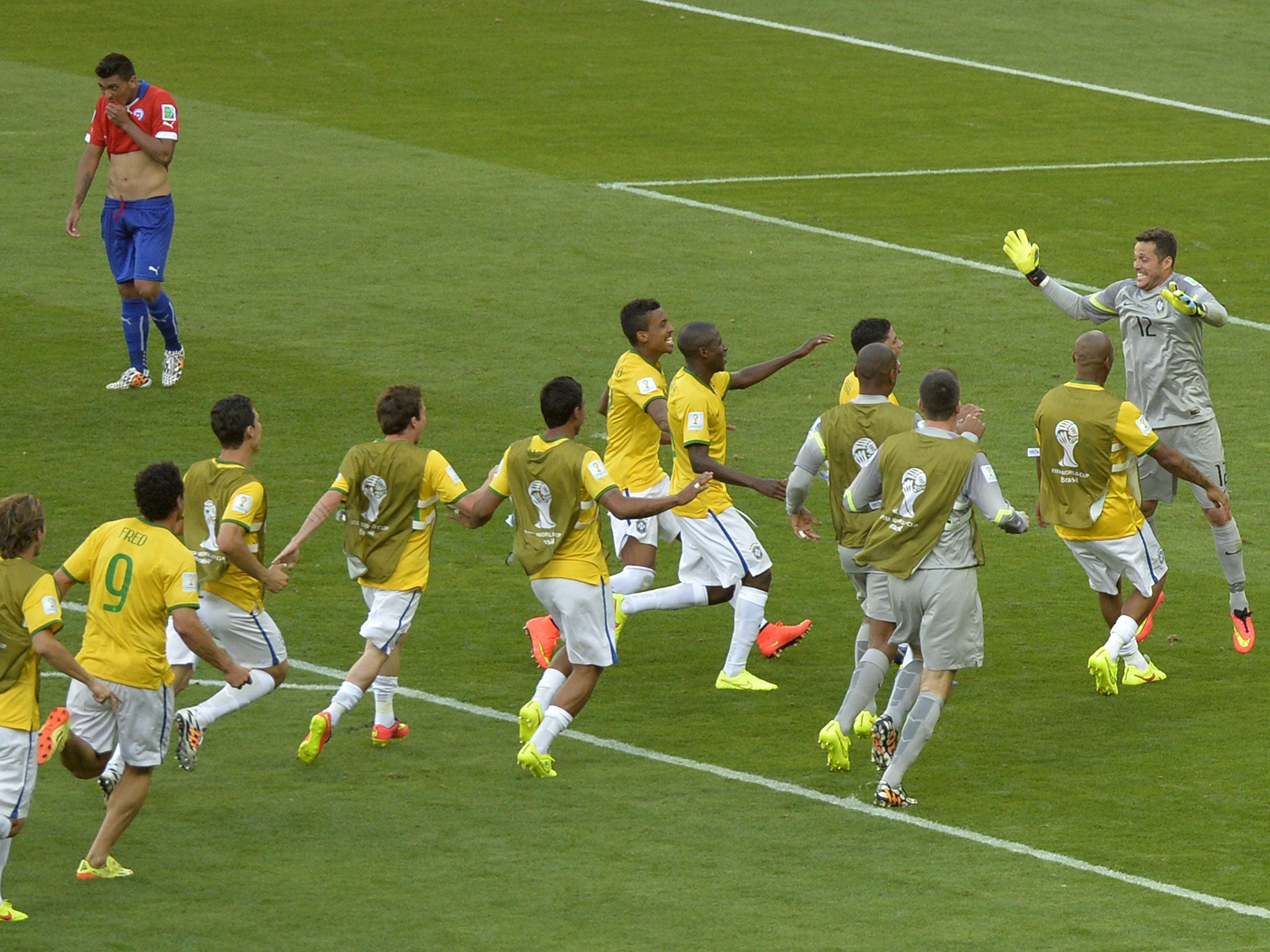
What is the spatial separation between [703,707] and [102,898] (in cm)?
384

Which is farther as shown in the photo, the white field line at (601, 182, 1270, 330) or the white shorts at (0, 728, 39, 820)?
the white field line at (601, 182, 1270, 330)

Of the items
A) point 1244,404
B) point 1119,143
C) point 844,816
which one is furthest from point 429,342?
point 1119,143

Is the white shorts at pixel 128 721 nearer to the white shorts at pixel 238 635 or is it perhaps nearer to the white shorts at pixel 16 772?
the white shorts at pixel 16 772

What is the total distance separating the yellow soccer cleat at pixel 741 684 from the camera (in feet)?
37.1

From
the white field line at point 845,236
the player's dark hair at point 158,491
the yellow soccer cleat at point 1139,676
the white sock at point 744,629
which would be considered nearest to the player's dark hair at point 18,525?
the player's dark hair at point 158,491

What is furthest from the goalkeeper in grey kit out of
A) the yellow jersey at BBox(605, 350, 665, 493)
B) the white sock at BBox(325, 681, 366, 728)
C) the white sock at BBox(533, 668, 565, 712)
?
the white sock at BBox(325, 681, 366, 728)

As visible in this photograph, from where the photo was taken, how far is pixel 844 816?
924cm

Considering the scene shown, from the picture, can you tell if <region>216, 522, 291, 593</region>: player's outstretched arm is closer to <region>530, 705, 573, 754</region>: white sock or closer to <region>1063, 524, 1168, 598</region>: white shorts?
<region>530, 705, 573, 754</region>: white sock

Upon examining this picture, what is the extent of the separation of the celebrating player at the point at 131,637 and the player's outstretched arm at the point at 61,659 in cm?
25

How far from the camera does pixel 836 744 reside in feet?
31.2

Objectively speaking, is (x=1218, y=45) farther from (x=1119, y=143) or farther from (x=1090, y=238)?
(x=1090, y=238)

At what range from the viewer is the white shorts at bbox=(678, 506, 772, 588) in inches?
448

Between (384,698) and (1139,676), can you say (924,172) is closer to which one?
(1139,676)

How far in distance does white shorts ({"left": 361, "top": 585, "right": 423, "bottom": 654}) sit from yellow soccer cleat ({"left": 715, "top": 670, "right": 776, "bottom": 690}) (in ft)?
6.94
